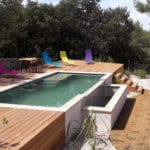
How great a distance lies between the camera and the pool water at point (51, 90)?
316 inches

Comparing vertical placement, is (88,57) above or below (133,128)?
above

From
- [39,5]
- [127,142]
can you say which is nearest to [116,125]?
[127,142]

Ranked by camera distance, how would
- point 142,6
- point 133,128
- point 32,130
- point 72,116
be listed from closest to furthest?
point 32,130, point 72,116, point 133,128, point 142,6

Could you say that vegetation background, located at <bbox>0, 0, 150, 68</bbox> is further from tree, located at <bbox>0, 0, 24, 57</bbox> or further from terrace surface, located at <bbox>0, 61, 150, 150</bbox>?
terrace surface, located at <bbox>0, 61, 150, 150</bbox>

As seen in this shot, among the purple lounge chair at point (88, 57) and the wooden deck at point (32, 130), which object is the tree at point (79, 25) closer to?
the purple lounge chair at point (88, 57)

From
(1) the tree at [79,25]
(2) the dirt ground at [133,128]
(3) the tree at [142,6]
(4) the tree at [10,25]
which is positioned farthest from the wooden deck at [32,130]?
(3) the tree at [142,6]

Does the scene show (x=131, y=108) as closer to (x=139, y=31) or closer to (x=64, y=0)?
(x=64, y=0)

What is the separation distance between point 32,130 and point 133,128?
3.11m

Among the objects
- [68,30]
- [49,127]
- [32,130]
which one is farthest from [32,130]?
[68,30]

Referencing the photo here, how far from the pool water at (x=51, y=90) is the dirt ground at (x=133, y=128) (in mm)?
1532

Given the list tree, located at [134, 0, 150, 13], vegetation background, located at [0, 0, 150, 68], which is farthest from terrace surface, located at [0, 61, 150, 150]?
tree, located at [134, 0, 150, 13]

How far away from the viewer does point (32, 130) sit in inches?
197

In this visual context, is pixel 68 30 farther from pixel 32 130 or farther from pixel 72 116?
pixel 32 130

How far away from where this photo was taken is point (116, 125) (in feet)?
24.9
